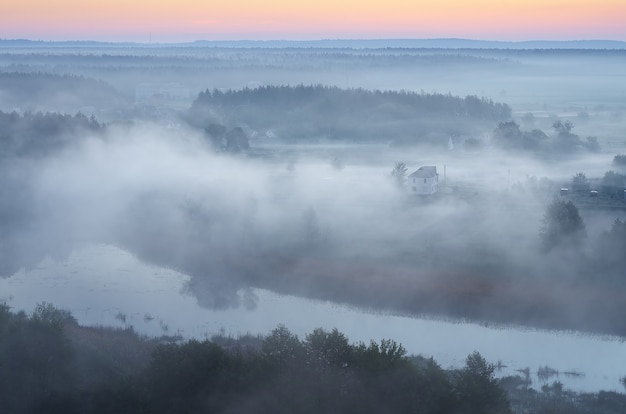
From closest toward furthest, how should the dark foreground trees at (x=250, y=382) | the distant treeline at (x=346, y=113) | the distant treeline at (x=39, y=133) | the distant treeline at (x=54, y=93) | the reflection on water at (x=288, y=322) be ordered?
the dark foreground trees at (x=250, y=382), the reflection on water at (x=288, y=322), the distant treeline at (x=39, y=133), the distant treeline at (x=346, y=113), the distant treeline at (x=54, y=93)

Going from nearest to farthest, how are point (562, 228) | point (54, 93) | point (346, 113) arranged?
point (562, 228) < point (346, 113) < point (54, 93)

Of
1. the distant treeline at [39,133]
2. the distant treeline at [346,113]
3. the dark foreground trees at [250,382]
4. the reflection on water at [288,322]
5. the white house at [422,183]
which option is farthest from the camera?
the distant treeline at [346,113]

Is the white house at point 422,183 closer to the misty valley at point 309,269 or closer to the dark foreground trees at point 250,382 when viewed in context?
the misty valley at point 309,269

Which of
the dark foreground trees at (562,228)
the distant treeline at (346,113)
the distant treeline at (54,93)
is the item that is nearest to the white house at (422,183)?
the dark foreground trees at (562,228)

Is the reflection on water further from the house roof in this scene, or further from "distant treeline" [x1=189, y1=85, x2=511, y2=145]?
"distant treeline" [x1=189, y1=85, x2=511, y2=145]

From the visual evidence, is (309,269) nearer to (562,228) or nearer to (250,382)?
(562,228)

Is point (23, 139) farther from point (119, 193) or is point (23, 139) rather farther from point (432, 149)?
point (432, 149)

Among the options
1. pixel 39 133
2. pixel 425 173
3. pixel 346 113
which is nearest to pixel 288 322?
pixel 425 173
